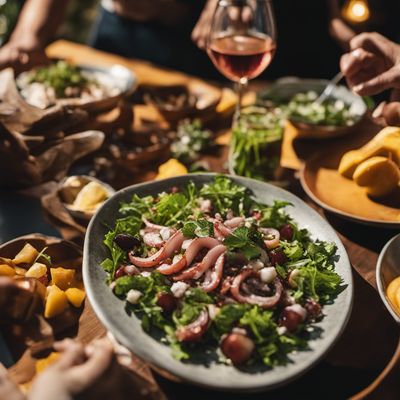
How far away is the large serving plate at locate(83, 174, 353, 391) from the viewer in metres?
1.31

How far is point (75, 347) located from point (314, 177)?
1.46m

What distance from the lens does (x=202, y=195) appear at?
2.06 m

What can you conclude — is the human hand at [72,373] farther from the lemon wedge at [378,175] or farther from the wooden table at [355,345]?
the lemon wedge at [378,175]

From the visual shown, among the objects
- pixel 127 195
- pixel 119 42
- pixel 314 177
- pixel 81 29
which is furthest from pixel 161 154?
pixel 81 29

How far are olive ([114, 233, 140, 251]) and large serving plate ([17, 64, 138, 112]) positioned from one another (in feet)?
3.41

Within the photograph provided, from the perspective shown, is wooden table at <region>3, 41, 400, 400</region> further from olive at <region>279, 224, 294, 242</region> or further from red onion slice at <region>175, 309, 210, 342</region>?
olive at <region>279, 224, 294, 242</region>

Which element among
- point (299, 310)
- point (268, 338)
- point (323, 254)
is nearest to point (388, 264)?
point (323, 254)

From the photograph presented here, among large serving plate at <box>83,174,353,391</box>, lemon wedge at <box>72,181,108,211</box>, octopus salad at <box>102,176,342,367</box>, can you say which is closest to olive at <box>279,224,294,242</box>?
octopus salad at <box>102,176,342,367</box>

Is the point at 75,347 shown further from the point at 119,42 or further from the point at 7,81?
the point at 119,42

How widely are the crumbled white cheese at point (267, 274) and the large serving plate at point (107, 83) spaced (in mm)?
1429

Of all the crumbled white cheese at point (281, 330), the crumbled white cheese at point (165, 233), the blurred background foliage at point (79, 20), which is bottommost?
the blurred background foliage at point (79, 20)

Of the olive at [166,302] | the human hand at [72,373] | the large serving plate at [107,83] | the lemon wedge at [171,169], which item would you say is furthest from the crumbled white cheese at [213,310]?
the large serving plate at [107,83]

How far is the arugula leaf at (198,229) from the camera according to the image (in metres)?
1.71

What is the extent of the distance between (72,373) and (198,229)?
712mm
